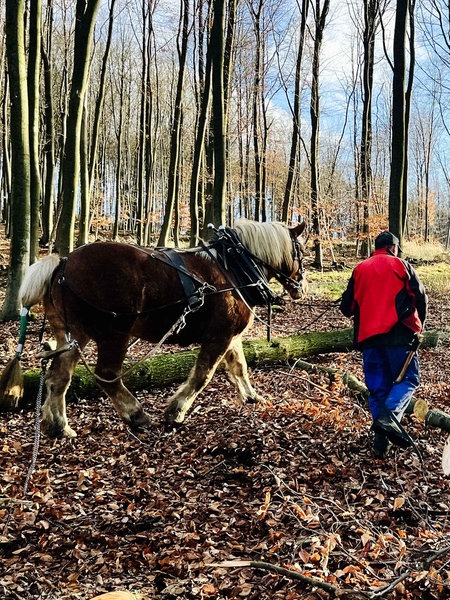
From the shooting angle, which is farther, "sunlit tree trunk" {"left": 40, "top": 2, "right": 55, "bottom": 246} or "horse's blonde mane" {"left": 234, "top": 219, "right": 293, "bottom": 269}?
"sunlit tree trunk" {"left": 40, "top": 2, "right": 55, "bottom": 246}

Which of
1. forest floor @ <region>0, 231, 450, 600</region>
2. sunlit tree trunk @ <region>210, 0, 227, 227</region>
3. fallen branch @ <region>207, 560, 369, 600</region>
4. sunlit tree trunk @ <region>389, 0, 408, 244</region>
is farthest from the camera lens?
sunlit tree trunk @ <region>210, 0, 227, 227</region>

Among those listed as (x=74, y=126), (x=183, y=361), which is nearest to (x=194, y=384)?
(x=183, y=361)

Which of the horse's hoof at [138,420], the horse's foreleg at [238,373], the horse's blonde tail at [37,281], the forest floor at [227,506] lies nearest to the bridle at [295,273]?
the horse's foreleg at [238,373]

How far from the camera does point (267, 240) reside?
5.56m

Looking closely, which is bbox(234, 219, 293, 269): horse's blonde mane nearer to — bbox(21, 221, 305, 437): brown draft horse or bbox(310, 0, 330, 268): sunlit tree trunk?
bbox(21, 221, 305, 437): brown draft horse

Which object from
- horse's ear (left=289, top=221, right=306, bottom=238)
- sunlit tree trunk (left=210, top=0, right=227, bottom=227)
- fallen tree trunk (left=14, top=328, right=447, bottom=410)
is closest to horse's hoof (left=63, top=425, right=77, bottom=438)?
fallen tree trunk (left=14, top=328, right=447, bottom=410)

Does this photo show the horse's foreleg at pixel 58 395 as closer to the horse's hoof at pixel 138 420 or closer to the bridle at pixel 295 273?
the horse's hoof at pixel 138 420

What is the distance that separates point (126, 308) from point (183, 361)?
185 centimetres

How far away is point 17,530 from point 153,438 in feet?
5.53

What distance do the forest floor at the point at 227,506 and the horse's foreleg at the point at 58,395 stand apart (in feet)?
0.44

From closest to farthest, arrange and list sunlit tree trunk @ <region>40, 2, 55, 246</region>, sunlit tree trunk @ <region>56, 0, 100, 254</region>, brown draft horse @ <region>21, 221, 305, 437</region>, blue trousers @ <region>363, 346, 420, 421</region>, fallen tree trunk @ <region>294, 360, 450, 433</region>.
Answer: blue trousers @ <region>363, 346, 420, 421</region>
fallen tree trunk @ <region>294, 360, 450, 433</region>
brown draft horse @ <region>21, 221, 305, 437</region>
sunlit tree trunk @ <region>56, 0, 100, 254</region>
sunlit tree trunk @ <region>40, 2, 55, 246</region>

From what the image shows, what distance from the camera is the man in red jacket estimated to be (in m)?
4.31

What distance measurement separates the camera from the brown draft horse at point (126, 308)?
15.4 feet

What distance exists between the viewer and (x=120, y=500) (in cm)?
368
